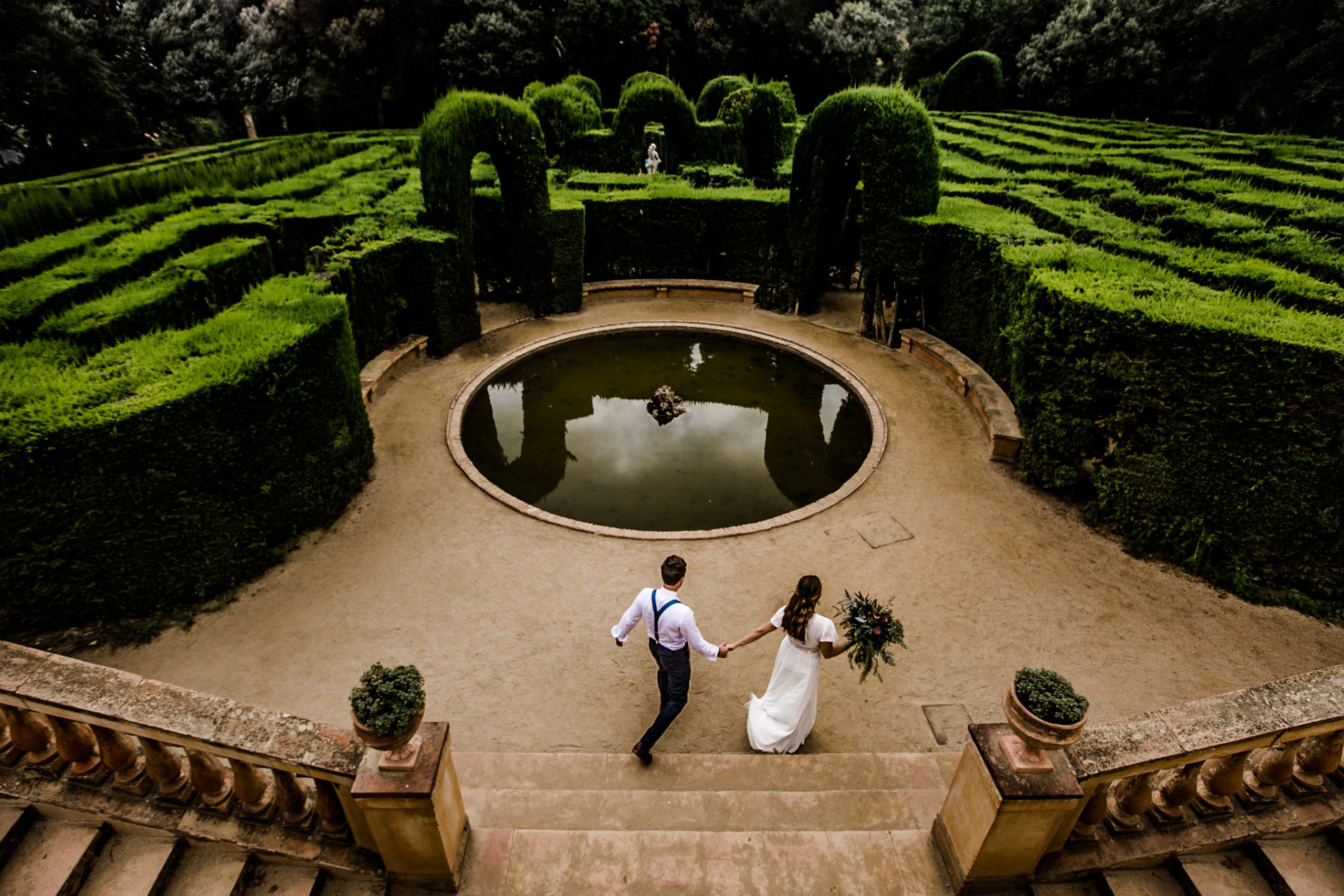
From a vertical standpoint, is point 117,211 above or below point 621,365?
above

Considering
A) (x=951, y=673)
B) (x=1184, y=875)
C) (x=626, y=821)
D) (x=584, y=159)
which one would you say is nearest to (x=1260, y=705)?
(x=1184, y=875)

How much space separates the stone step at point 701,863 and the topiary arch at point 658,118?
1972 centimetres

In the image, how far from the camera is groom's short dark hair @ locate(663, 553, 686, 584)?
18.2 ft

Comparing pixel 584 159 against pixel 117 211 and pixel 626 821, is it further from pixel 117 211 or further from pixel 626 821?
pixel 626 821

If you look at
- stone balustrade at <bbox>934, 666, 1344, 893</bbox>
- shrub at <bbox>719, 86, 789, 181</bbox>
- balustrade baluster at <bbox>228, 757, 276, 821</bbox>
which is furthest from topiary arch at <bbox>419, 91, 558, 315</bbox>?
stone balustrade at <bbox>934, 666, 1344, 893</bbox>

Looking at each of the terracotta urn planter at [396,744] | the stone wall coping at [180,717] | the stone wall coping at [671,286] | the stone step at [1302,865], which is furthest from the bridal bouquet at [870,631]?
the stone wall coping at [671,286]

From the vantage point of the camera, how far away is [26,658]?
420 cm

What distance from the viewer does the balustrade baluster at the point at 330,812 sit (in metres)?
4.13

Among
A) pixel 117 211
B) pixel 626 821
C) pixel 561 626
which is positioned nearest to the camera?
pixel 626 821

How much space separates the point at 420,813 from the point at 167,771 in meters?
1.78

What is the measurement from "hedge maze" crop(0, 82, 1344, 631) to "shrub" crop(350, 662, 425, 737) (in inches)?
205

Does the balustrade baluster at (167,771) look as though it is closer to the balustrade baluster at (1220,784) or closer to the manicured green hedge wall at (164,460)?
the manicured green hedge wall at (164,460)

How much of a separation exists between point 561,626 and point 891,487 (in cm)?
548

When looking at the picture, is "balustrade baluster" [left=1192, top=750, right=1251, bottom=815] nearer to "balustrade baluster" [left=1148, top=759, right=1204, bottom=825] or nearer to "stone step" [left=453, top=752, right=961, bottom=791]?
"balustrade baluster" [left=1148, top=759, right=1204, bottom=825]
